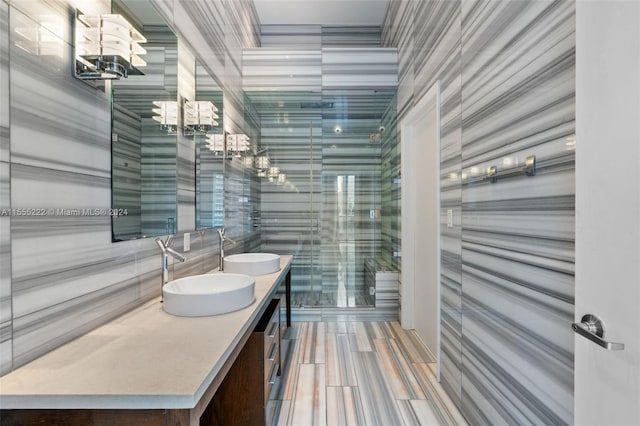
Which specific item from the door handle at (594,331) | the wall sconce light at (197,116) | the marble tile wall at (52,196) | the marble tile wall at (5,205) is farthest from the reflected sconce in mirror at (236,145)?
the door handle at (594,331)

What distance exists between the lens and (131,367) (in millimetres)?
855

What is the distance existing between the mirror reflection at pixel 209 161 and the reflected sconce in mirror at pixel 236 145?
0.11 m

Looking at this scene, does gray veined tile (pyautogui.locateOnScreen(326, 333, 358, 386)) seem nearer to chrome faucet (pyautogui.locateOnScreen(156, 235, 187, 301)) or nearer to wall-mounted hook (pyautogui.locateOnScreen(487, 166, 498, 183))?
chrome faucet (pyautogui.locateOnScreen(156, 235, 187, 301))

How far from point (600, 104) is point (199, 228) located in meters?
2.04

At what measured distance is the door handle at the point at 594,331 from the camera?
0.70 m

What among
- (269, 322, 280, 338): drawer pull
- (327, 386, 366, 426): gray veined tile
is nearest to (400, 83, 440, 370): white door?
(327, 386, 366, 426): gray veined tile

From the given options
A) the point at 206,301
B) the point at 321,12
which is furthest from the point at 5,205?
the point at 321,12

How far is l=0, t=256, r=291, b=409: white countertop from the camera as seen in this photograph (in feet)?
2.40

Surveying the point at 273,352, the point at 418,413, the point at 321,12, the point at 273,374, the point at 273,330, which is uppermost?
the point at 321,12

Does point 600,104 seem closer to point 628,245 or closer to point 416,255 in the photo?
point 628,245

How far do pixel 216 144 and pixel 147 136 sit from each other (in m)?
0.87

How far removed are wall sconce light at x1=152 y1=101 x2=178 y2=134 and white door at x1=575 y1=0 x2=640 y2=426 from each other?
5.61ft

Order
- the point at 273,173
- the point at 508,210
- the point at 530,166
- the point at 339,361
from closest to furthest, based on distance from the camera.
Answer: the point at 530,166
the point at 508,210
the point at 339,361
the point at 273,173

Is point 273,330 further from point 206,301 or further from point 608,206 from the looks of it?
point 608,206
